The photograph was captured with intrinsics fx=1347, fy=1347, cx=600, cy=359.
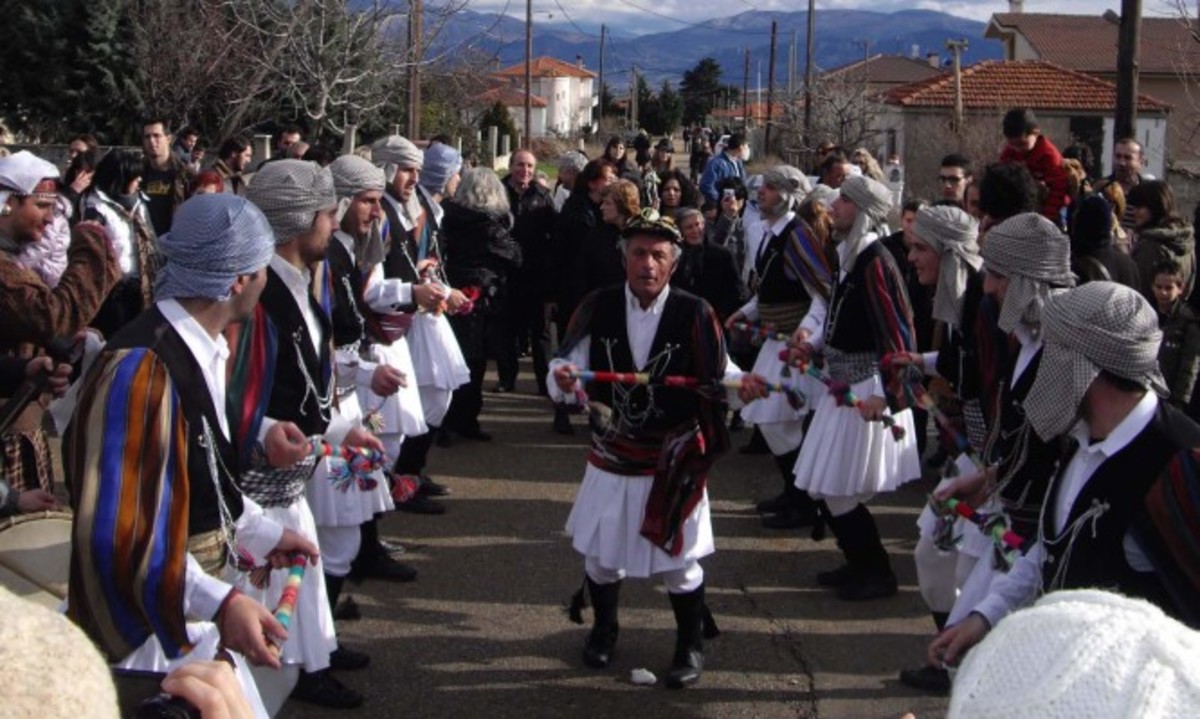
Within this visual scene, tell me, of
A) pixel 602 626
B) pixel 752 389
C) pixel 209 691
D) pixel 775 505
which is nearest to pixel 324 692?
pixel 602 626

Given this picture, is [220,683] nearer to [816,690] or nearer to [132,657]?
[132,657]

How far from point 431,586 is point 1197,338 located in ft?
13.2

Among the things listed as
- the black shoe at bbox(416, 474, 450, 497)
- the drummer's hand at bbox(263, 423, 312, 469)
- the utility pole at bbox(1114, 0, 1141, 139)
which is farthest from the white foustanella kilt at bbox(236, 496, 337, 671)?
the utility pole at bbox(1114, 0, 1141, 139)

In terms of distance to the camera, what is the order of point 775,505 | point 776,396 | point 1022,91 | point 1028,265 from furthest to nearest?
point 1022,91, point 775,505, point 776,396, point 1028,265

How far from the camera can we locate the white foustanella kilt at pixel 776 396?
302 inches

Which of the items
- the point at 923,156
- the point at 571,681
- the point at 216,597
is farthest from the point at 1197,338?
the point at 923,156

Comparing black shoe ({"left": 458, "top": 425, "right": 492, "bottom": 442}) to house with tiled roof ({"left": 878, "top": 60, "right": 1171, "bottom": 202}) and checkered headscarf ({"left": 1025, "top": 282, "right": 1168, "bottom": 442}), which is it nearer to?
checkered headscarf ({"left": 1025, "top": 282, "right": 1168, "bottom": 442})

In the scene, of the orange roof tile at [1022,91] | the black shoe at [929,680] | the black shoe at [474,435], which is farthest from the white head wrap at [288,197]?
the orange roof tile at [1022,91]

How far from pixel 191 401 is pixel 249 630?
0.64m

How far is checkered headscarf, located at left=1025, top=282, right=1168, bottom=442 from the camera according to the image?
132 inches

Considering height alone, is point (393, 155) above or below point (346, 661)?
above

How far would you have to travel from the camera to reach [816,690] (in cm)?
574

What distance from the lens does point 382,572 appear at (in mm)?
6996

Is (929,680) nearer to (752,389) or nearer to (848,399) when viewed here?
(848,399)
